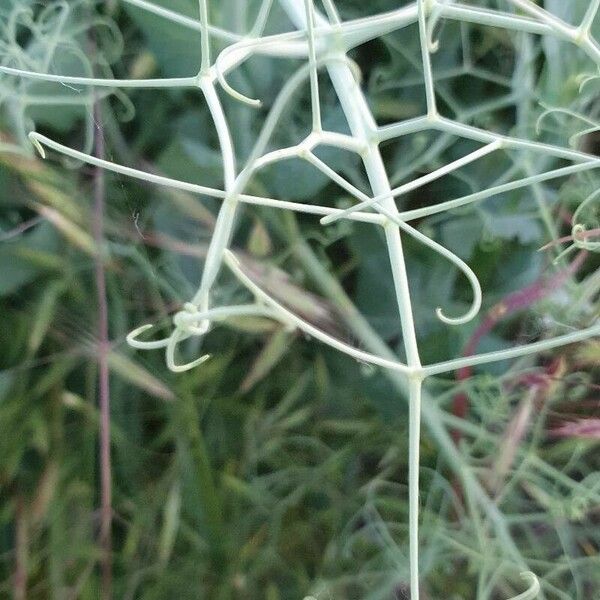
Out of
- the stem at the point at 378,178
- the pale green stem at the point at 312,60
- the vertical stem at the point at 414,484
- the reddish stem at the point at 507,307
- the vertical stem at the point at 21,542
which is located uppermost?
the pale green stem at the point at 312,60

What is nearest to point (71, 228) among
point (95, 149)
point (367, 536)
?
point (95, 149)

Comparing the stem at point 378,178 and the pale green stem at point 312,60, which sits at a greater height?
the pale green stem at point 312,60

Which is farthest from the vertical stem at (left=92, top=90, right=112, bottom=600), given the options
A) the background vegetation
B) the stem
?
the stem

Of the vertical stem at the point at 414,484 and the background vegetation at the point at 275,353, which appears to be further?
the background vegetation at the point at 275,353

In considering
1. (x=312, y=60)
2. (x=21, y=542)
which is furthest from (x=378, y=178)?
(x=21, y=542)

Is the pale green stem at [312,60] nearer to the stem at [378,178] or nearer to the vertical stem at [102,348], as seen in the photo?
the stem at [378,178]

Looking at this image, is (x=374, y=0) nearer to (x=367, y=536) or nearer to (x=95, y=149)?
(x=95, y=149)

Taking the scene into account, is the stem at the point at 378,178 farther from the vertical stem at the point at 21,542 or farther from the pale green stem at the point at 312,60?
the vertical stem at the point at 21,542

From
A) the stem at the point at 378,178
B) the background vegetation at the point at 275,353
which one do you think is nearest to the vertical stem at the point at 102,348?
the background vegetation at the point at 275,353

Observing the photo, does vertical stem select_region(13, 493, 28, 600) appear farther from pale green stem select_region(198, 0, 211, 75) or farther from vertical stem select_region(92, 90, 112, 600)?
pale green stem select_region(198, 0, 211, 75)
